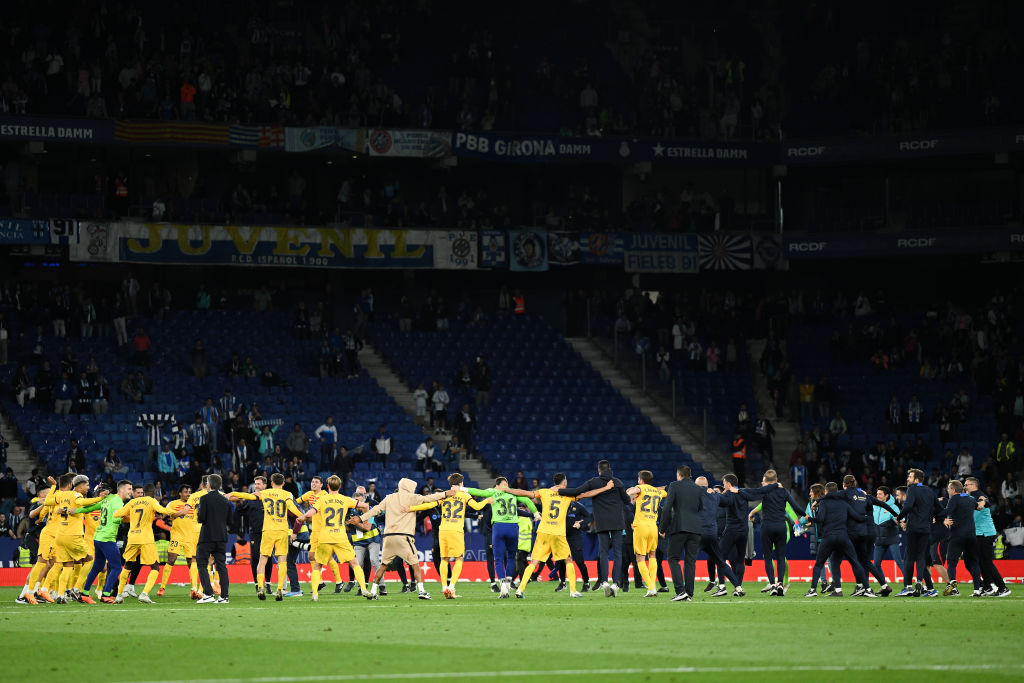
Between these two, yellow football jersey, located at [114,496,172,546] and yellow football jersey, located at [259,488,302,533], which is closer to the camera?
yellow football jersey, located at [259,488,302,533]

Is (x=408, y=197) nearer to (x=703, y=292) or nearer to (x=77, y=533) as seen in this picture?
(x=703, y=292)

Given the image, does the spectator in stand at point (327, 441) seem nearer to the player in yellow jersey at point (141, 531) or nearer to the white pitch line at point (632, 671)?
the player in yellow jersey at point (141, 531)

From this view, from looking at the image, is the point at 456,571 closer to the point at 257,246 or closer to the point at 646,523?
the point at 646,523

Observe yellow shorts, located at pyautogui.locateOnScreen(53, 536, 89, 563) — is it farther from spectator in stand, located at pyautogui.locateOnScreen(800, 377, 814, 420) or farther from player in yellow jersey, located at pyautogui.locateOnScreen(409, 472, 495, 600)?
spectator in stand, located at pyautogui.locateOnScreen(800, 377, 814, 420)

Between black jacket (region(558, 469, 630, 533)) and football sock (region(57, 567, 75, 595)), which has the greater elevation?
black jacket (region(558, 469, 630, 533))

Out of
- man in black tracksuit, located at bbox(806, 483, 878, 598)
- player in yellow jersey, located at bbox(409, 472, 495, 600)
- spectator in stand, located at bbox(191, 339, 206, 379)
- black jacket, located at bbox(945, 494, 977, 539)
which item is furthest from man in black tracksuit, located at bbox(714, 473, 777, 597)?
spectator in stand, located at bbox(191, 339, 206, 379)

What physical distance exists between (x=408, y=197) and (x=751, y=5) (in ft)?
48.1

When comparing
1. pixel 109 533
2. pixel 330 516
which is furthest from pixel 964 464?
pixel 109 533

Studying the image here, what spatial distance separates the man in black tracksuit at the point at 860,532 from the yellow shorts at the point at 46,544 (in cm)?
1205

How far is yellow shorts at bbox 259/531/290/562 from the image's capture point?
24.6 metres

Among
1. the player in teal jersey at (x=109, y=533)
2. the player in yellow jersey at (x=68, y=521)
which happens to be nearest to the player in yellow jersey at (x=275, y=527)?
the player in teal jersey at (x=109, y=533)

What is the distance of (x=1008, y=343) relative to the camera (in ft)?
155

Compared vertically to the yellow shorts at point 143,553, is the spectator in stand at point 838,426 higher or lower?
higher

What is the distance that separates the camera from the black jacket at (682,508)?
2417 cm
